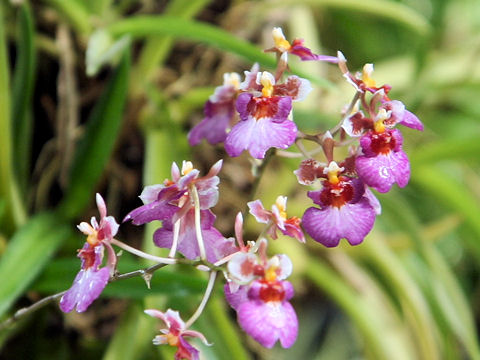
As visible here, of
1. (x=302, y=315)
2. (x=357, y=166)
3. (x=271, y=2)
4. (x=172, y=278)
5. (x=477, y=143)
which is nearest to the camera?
(x=357, y=166)

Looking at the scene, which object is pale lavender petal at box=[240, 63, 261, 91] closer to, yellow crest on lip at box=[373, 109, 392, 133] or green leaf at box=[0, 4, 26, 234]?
yellow crest on lip at box=[373, 109, 392, 133]

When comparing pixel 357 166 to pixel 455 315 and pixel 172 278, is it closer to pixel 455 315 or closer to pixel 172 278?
pixel 172 278

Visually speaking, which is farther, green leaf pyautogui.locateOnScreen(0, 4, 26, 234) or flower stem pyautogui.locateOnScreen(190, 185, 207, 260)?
green leaf pyautogui.locateOnScreen(0, 4, 26, 234)

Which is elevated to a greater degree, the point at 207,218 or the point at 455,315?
the point at 207,218

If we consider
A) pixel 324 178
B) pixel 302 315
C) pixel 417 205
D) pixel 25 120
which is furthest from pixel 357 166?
pixel 417 205

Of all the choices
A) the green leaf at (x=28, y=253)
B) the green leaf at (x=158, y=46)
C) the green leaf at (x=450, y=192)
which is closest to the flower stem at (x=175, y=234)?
the green leaf at (x=28, y=253)

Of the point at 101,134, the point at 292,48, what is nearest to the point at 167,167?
the point at 101,134

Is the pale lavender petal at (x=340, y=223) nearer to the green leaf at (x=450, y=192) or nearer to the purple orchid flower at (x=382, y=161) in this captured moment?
the purple orchid flower at (x=382, y=161)

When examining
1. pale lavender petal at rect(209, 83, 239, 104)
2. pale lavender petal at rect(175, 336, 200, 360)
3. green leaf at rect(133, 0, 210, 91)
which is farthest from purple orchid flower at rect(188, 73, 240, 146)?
green leaf at rect(133, 0, 210, 91)

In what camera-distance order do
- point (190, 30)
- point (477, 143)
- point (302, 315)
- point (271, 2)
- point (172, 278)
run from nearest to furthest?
point (172, 278), point (190, 30), point (477, 143), point (271, 2), point (302, 315)
